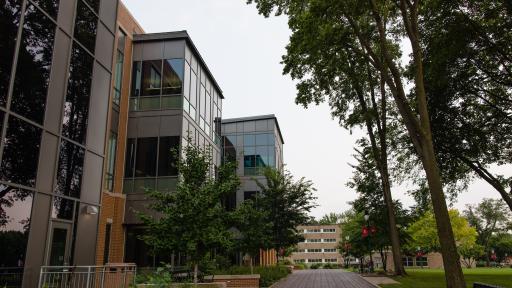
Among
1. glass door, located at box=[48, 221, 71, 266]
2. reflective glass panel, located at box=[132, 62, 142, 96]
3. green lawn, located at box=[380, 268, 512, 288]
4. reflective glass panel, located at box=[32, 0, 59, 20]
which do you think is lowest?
green lawn, located at box=[380, 268, 512, 288]

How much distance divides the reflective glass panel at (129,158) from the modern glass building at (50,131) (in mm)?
7786

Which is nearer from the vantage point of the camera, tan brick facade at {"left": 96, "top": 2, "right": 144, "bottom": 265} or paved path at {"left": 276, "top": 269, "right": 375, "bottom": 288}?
tan brick facade at {"left": 96, "top": 2, "right": 144, "bottom": 265}

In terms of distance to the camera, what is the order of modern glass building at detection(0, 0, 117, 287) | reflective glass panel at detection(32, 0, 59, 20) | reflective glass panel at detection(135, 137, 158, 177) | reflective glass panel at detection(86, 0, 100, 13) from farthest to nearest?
reflective glass panel at detection(135, 137, 158, 177)
reflective glass panel at detection(86, 0, 100, 13)
reflective glass panel at detection(32, 0, 59, 20)
modern glass building at detection(0, 0, 117, 287)

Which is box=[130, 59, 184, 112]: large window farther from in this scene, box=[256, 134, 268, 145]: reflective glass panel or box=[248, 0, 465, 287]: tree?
box=[256, 134, 268, 145]: reflective glass panel

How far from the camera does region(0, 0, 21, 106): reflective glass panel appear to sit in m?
9.84

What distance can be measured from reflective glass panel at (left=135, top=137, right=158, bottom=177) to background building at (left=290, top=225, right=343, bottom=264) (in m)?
97.9

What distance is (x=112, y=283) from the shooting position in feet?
44.9

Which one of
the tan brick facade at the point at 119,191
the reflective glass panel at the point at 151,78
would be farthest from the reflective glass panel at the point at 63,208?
the reflective glass panel at the point at 151,78

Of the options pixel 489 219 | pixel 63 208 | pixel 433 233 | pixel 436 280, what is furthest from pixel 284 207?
pixel 489 219

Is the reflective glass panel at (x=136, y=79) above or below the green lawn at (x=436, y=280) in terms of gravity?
above

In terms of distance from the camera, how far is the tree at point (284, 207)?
31250 mm

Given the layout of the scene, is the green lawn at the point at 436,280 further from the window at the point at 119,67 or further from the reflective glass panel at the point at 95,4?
the reflective glass panel at the point at 95,4

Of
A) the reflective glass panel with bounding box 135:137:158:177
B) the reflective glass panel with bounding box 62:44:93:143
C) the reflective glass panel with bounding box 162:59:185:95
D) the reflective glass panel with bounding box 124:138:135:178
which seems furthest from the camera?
the reflective glass panel with bounding box 162:59:185:95

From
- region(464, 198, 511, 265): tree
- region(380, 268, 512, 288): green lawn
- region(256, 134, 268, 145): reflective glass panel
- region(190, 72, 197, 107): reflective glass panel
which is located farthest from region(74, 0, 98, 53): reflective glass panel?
region(464, 198, 511, 265): tree
